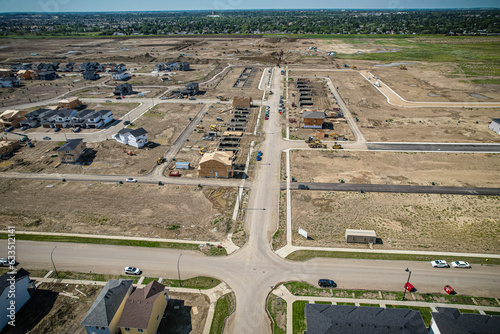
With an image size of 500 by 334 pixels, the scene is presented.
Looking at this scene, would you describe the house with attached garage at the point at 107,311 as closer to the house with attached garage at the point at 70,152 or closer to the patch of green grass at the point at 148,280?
the patch of green grass at the point at 148,280

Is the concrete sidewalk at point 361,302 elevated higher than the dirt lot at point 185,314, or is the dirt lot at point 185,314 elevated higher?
the concrete sidewalk at point 361,302

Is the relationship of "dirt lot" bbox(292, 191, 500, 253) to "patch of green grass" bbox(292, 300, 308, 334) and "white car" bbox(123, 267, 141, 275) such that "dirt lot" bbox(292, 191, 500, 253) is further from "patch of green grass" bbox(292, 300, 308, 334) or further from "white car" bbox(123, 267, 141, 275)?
"white car" bbox(123, 267, 141, 275)

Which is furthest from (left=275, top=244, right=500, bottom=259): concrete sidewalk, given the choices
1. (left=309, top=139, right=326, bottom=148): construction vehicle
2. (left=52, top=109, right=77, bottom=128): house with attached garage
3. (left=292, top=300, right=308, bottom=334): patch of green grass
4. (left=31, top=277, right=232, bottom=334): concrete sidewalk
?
(left=52, top=109, right=77, bottom=128): house with attached garage

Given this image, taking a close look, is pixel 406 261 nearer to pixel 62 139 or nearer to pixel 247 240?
pixel 247 240

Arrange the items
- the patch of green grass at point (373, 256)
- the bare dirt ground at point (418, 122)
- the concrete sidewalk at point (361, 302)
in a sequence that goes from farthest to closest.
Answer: the bare dirt ground at point (418, 122)
the patch of green grass at point (373, 256)
the concrete sidewalk at point (361, 302)

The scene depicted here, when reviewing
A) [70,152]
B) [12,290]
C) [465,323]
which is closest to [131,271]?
[12,290]

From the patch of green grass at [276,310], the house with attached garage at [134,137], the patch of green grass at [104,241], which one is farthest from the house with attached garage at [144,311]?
the house with attached garage at [134,137]
